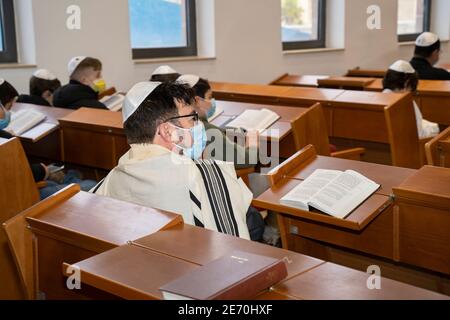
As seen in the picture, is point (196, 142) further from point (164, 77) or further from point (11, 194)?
point (164, 77)

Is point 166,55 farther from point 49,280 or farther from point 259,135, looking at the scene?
point 49,280

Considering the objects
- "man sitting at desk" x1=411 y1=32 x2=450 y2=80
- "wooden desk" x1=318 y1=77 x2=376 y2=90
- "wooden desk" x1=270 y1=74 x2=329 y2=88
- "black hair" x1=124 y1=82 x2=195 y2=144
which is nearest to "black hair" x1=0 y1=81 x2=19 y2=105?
"black hair" x1=124 y1=82 x2=195 y2=144

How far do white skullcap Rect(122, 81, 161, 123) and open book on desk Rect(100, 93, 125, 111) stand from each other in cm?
314

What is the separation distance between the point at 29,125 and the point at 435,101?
3.49m

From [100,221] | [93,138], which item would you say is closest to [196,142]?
[100,221]

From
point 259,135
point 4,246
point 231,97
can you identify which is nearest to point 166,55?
point 231,97

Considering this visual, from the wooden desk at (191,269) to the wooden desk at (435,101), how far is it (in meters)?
4.17

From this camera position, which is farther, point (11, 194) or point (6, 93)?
point (6, 93)

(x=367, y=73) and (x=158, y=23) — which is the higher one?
(x=158, y=23)

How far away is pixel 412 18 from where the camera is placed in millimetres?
10984

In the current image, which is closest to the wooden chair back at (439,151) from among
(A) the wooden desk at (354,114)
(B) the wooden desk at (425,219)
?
(B) the wooden desk at (425,219)

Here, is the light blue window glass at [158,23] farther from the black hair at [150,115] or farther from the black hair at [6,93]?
the black hair at [150,115]

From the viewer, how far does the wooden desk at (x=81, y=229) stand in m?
1.84

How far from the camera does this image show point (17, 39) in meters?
6.21
